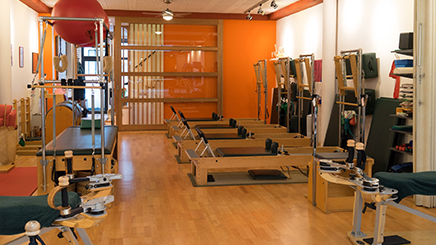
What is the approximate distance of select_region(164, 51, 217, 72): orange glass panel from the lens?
35.4 feet

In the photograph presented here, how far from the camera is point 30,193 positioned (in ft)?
16.2

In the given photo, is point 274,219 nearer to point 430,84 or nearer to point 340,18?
point 430,84

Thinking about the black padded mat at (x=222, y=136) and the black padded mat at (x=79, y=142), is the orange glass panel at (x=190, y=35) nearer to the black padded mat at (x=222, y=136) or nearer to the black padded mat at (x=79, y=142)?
the black padded mat at (x=222, y=136)

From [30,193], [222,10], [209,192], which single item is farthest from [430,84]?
Result: [222,10]

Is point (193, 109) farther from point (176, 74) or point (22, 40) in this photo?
point (22, 40)

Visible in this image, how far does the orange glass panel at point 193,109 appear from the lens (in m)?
10.9

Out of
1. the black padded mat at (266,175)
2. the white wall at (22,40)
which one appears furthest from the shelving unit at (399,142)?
the white wall at (22,40)

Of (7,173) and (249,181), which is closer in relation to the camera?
(249,181)

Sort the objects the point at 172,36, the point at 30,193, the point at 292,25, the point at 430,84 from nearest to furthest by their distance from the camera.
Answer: the point at 430,84
the point at 30,193
the point at 292,25
the point at 172,36

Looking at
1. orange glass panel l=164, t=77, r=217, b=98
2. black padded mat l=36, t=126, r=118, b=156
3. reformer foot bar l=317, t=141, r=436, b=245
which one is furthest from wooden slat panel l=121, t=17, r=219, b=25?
reformer foot bar l=317, t=141, r=436, b=245

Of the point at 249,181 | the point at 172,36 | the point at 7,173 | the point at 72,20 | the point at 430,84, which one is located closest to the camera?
the point at 72,20

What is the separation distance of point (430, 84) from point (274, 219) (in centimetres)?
193

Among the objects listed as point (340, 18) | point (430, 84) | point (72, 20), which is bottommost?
point (430, 84)

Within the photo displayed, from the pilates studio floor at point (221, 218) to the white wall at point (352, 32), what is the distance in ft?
7.14
